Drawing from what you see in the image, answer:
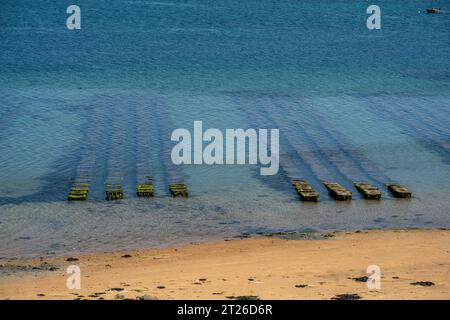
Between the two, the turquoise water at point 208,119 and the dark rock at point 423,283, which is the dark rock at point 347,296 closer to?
the dark rock at point 423,283

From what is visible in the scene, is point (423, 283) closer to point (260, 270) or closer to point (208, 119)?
point (260, 270)

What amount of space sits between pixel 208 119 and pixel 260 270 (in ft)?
117

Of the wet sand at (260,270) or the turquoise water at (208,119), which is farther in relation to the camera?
the turquoise water at (208,119)

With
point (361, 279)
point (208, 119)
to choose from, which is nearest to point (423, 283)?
point (361, 279)

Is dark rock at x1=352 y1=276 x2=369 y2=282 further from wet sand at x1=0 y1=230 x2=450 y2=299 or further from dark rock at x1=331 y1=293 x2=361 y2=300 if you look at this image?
dark rock at x1=331 y1=293 x2=361 y2=300

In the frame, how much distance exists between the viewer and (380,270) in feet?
107

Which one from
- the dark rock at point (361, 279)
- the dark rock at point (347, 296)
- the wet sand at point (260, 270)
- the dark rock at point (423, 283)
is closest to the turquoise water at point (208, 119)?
the wet sand at point (260, 270)

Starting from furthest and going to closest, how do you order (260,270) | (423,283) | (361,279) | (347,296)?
1. (260,270)
2. (361,279)
3. (423,283)
4. (347,296)

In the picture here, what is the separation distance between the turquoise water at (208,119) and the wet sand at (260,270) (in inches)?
91.3

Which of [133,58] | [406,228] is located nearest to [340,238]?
[406,228]

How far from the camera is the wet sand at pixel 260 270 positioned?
29266 mm

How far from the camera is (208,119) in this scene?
67562 mm

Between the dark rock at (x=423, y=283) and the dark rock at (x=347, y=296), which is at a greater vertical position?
the dark rock at (x=347, y=296)

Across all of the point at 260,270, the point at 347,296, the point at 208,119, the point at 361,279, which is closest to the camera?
the point at 347,296
